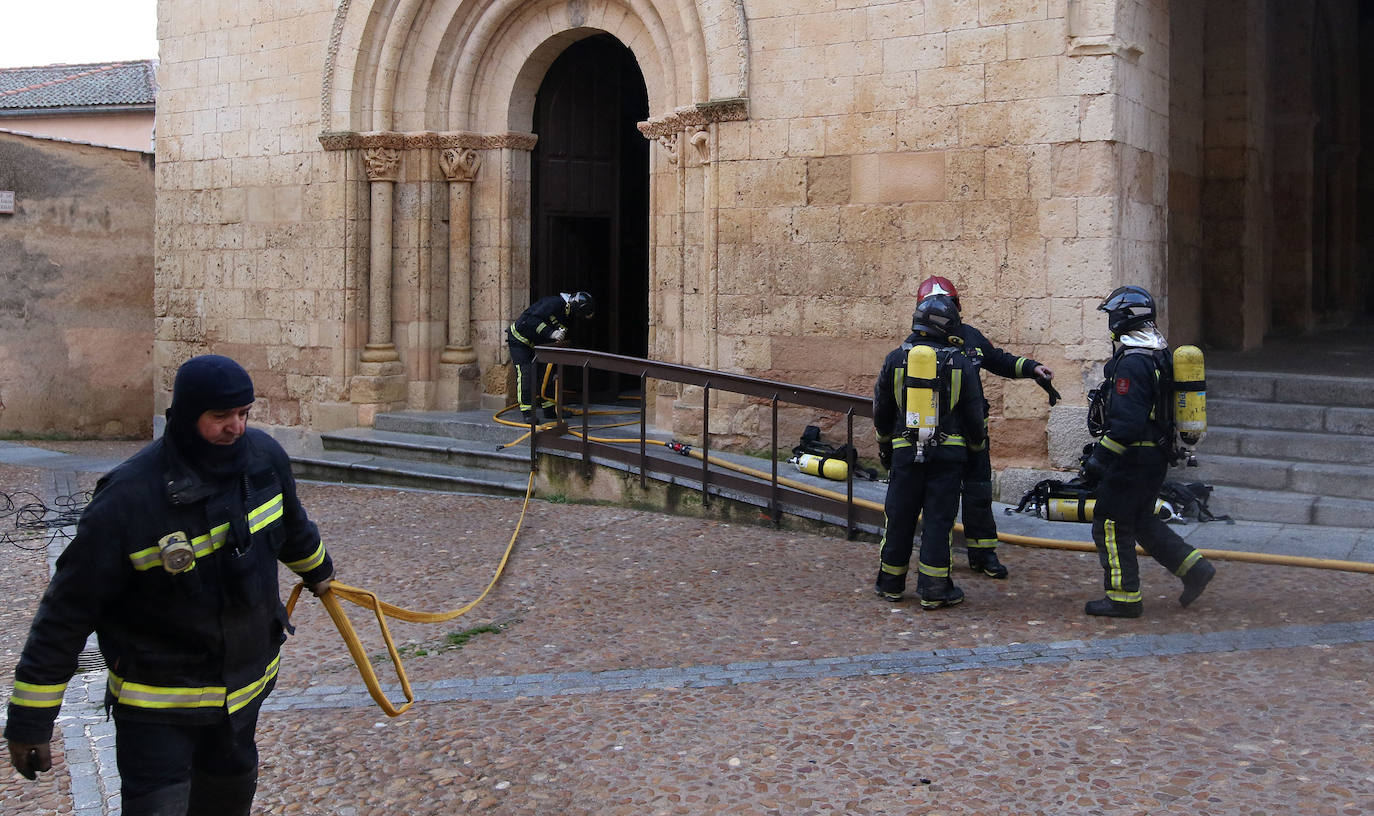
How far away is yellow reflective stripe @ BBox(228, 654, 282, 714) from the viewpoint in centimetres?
325

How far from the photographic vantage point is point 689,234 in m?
10.6

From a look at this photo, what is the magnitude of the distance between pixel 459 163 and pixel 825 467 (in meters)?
5.17

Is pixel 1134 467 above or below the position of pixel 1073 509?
above

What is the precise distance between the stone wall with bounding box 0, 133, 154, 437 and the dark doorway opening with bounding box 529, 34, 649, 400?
22.4 feet

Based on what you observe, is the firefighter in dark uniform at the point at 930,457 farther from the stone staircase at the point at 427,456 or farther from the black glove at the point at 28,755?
the black glove at the point at 28,755

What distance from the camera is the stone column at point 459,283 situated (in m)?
12.2

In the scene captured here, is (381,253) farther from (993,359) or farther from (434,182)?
(993,359)

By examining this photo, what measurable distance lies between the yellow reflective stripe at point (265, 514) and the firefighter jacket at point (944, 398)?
3.80 metres

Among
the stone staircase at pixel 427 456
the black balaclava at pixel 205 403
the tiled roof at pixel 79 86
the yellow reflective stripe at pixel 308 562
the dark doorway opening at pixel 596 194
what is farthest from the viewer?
the tiled roof at pixel 79 86

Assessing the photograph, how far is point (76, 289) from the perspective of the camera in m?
16.2

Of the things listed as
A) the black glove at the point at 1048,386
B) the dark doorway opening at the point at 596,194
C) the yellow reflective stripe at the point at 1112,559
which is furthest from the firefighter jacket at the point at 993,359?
the dark doorway opening at the point at 596,194

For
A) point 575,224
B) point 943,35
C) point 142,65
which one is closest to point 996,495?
point 943,35

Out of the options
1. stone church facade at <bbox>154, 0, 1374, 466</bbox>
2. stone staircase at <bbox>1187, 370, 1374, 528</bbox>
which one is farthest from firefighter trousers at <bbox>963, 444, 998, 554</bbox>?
stone staircase at <bbox>1187, 370, 1374, 528</bbox>

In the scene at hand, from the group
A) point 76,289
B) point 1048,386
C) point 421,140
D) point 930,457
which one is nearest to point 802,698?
point 930,457
